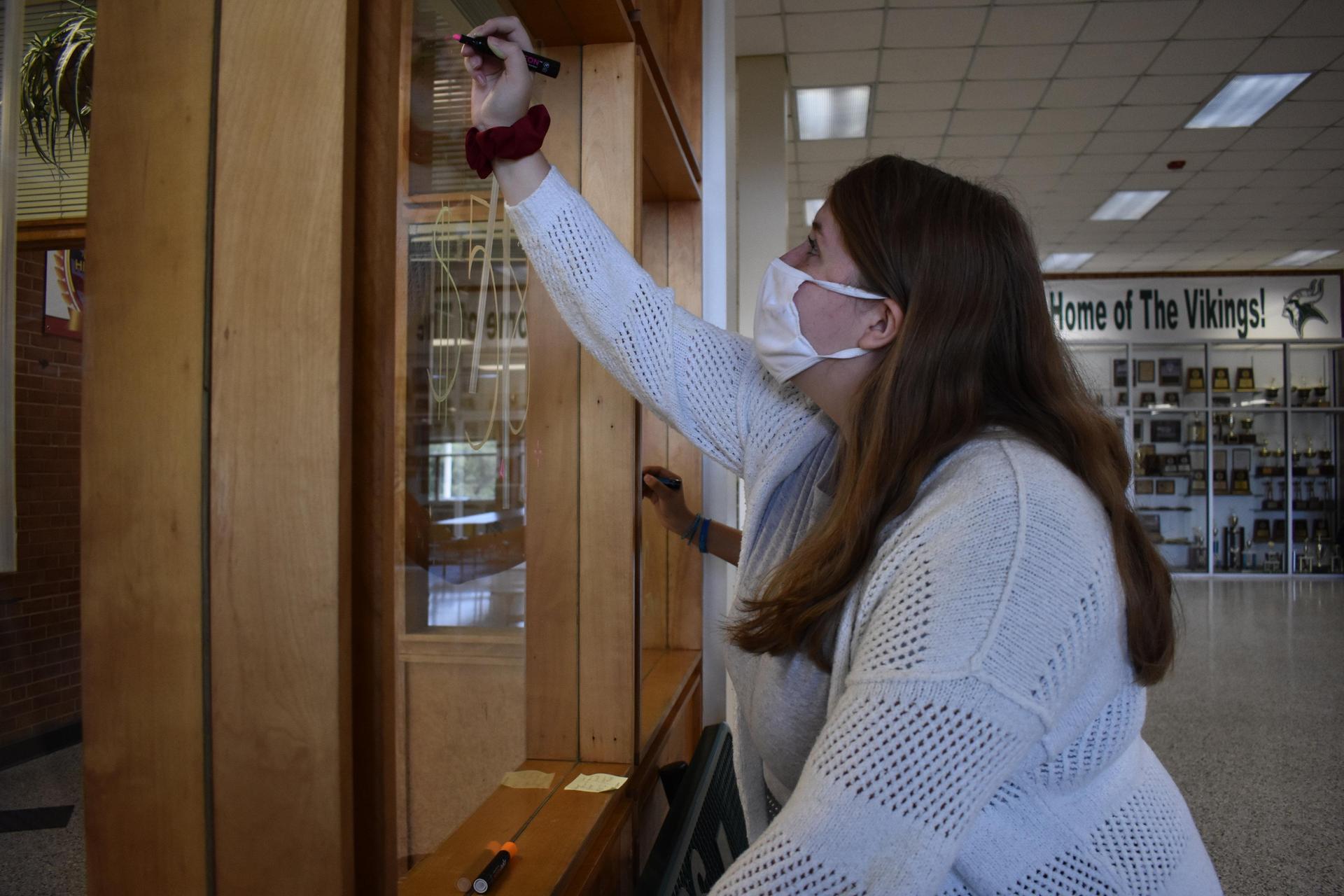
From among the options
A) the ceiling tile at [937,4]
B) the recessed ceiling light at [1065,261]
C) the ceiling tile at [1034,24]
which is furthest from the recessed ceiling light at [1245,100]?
the recessed ceiling light at [1065,261]

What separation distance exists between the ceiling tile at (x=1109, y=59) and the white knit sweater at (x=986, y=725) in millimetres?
5754

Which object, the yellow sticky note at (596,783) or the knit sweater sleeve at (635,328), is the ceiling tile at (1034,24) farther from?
the yellow sticky note at (596,783)

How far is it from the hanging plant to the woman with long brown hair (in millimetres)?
543

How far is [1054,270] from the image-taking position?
11742 millimetres

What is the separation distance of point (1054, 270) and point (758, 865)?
12.4 m

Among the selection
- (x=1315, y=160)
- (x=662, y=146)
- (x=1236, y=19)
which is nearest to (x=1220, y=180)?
(x=1315, y=160)

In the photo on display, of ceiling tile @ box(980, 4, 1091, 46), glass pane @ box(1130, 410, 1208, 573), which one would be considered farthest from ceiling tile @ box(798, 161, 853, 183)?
glass pane @ box(1130, 410, 1208, 573)

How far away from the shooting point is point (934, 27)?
528 cm

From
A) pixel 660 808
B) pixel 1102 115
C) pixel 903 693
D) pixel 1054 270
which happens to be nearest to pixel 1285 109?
pixel 1102 115

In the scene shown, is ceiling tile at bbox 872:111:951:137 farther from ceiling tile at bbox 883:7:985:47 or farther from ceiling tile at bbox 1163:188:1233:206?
ceiling tile at bbox 1163:188:1233:206

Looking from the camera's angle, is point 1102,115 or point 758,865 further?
point 1102,115

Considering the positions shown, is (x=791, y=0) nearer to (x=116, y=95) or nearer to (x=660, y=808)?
(x=660, y=808)

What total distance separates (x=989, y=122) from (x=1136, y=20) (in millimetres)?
1638

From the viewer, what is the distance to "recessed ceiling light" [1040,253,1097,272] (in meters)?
10.8
